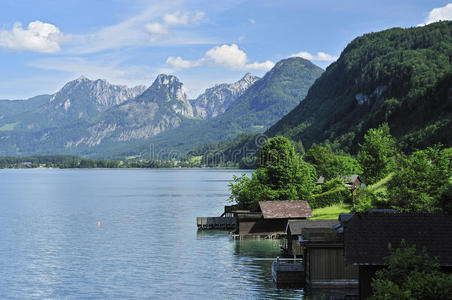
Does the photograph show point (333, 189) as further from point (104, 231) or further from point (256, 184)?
point (104, 231)

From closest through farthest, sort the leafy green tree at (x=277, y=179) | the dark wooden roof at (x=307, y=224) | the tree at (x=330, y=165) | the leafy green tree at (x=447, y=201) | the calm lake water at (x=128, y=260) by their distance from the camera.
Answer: the leafy green tree at (x=447, y=201) → the calm lake water at (x=128, y=260) → the dark wooden roof at (x=307, y=224) → the leafy green tree at (x=277, y=179) → the tree at (x=330, y=165)

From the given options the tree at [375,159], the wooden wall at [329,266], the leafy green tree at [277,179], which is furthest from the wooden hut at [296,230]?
the tree at [375,159]

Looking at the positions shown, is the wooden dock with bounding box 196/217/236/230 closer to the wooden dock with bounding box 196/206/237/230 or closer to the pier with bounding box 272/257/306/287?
the wooden dock with bounding box 196/206/237/230

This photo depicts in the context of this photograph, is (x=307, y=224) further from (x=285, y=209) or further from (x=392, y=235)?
(x=392, y=235)

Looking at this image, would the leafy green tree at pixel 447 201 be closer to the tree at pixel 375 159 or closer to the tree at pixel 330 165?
the tree at pixel 375 159

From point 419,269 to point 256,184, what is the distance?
221 feet

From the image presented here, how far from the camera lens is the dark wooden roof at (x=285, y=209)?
80.2 metres

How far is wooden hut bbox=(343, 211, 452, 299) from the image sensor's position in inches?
1410

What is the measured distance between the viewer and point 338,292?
47.2m

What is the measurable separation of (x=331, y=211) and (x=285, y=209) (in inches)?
780

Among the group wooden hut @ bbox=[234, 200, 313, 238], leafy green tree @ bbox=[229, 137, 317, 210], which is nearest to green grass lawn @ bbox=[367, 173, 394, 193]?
leafy green tree @ bbox=[229, 137, 317, 210]

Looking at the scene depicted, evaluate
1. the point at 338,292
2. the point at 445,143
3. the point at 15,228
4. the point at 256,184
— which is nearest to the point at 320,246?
the point at 338,292

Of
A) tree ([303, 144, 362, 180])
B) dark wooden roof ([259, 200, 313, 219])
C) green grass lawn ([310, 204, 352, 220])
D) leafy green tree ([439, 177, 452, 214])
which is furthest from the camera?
tree ([303, 144, 362, 180])

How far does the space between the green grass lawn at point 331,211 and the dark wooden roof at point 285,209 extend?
950 centimetres
